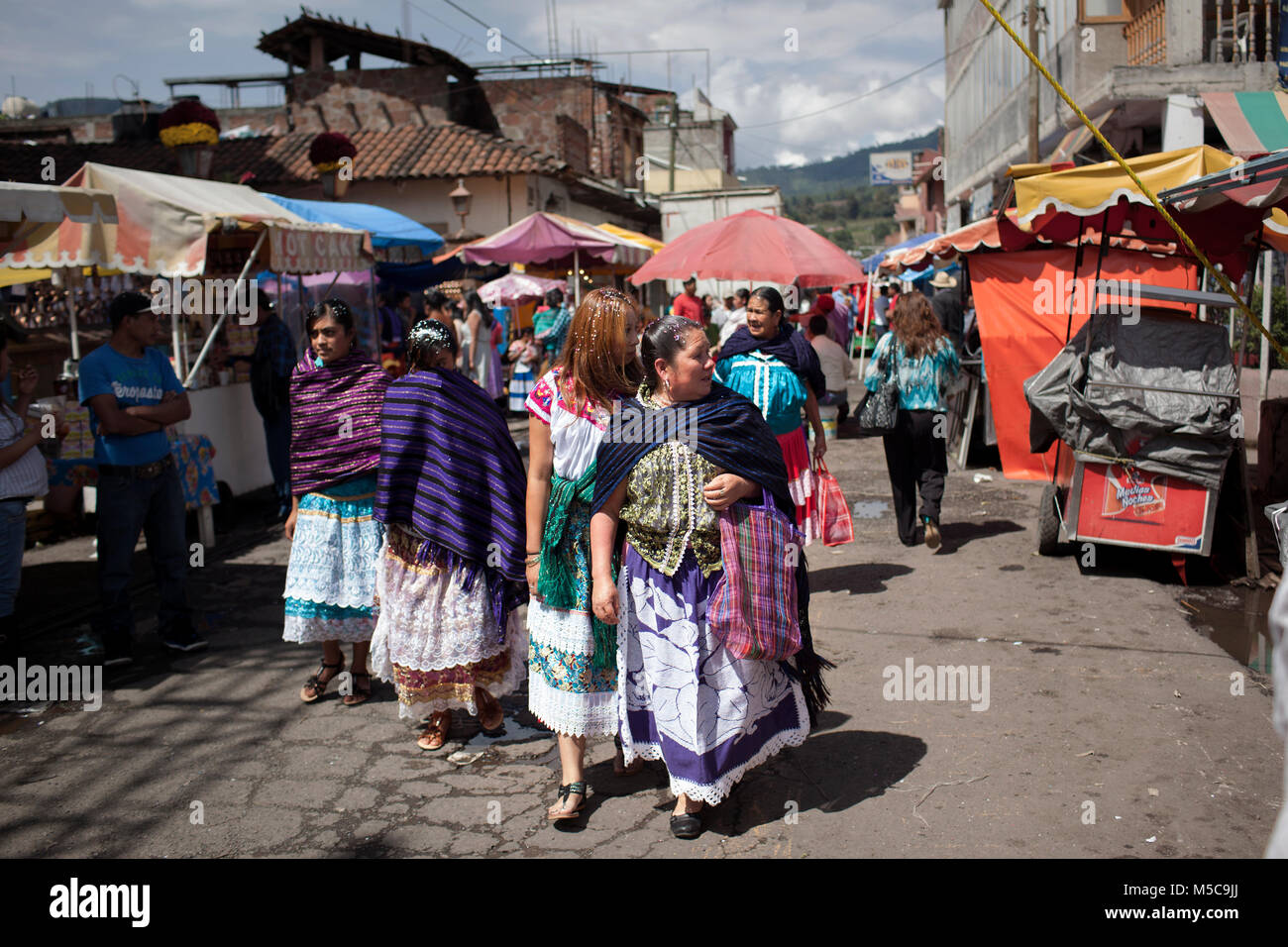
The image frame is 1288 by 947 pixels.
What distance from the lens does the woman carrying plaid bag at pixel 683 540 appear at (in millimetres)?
3518

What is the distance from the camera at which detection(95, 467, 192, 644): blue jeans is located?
553cm

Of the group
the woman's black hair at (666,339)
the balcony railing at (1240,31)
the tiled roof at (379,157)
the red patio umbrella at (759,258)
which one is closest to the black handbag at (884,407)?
the red patio umbrella at (759,258)

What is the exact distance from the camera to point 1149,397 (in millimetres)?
6328

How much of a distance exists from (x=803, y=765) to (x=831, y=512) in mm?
2390

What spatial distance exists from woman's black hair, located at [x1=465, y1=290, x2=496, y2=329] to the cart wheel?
10909 millimetres

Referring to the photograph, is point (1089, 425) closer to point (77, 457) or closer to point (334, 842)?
point (334, 842)

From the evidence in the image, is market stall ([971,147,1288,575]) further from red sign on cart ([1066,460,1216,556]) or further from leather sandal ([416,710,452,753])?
leather sandal ([416,710,452,753])

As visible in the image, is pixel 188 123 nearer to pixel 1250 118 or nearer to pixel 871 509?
pixel 871 509

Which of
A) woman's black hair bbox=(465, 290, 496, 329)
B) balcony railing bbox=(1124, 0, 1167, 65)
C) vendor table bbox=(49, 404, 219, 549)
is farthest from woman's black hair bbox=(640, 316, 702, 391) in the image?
woman's black hair bbox=(465, 290, 496, 329)

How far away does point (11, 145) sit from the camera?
1741cm

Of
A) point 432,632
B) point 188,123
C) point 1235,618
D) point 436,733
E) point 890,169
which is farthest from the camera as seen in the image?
point 890,169
